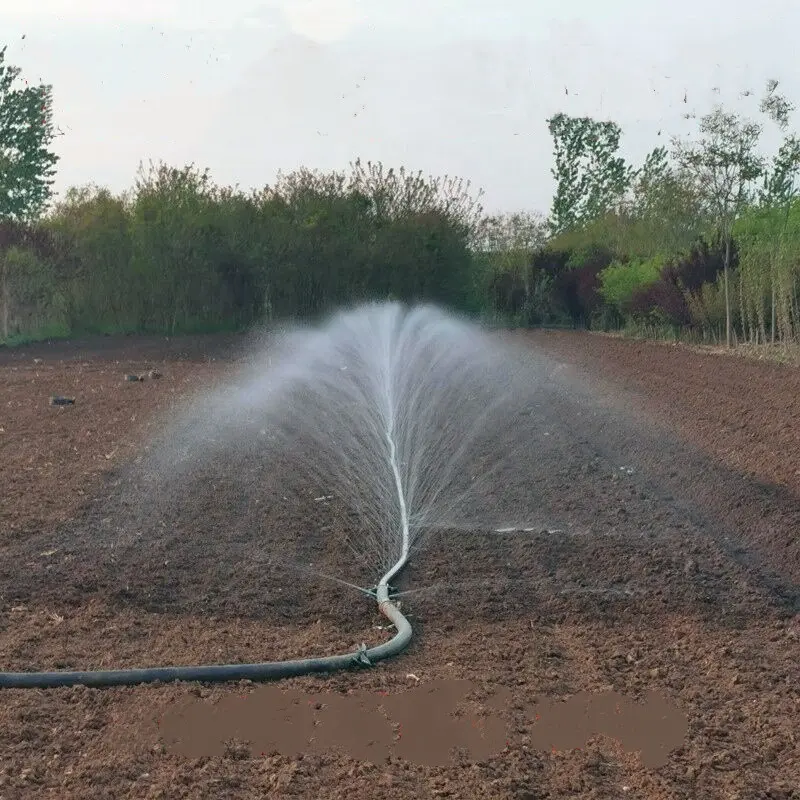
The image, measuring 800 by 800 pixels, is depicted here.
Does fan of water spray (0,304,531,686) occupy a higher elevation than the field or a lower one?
higher

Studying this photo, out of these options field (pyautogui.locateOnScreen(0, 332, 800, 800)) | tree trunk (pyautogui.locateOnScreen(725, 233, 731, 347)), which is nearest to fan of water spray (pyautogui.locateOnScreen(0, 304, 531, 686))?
field (pyautogui.locateOnScreen(0, 332, 800, 800))

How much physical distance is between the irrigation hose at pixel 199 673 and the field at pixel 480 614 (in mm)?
67

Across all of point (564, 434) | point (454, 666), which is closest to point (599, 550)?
point (454, 666)

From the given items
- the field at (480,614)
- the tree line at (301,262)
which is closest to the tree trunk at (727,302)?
the tree line at (301,262)

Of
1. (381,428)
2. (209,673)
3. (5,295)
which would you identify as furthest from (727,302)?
(5,295)

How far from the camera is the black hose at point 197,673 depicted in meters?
4.76

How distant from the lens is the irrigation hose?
4.76 metres

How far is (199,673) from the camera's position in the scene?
484 cm

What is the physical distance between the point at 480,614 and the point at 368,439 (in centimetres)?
533

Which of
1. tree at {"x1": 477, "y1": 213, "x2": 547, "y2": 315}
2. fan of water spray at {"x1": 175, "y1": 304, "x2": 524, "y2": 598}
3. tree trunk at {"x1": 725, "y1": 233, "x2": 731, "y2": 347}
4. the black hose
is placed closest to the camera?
the black hose

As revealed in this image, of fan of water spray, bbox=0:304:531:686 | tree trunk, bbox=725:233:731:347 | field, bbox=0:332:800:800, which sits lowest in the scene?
field, bbox=0:332:800:800

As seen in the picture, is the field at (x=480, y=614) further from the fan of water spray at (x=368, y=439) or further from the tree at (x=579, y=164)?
the tree at (x=579, y=164)

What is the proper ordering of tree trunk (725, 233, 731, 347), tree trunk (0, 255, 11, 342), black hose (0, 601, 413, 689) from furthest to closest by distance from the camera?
tree trunk (0, 255, 11, 342), tree trunk (725, 233, 731, 347), black hose (0, 601, 413, 689)

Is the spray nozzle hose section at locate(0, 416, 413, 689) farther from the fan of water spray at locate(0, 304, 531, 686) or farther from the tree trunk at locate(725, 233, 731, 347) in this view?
the tree trunk at locate(725, 233, 731, 347)
